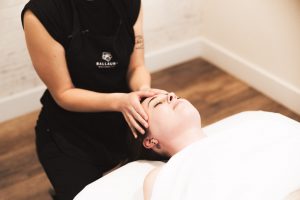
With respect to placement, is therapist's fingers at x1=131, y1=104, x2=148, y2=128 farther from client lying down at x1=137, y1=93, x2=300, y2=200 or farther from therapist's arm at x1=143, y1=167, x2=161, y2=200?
therapist's arm at x1=143, y1=167, x2=161, y2=200

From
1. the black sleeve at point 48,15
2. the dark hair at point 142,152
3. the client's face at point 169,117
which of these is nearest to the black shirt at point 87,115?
the black sleeve at point 48,15

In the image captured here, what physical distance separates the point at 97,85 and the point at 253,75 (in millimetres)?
1392

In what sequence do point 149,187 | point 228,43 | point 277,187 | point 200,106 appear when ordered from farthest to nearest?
point 228,43 → point 200,106 → point 149,187 → point 277,187

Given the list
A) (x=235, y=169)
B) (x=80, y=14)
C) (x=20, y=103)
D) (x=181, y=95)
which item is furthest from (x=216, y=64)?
(x=235, y=169)

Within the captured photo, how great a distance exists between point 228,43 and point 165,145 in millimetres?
1605

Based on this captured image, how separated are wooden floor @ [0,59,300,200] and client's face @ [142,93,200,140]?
0.88 meters

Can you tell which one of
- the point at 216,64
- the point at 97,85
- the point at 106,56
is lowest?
the point at 216,64

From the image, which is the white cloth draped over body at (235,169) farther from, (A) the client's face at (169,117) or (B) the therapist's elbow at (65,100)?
(B) the therapist's elbow at (65,100)

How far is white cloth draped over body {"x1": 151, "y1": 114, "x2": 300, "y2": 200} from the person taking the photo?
91cm

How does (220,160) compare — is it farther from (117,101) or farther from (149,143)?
(117,101)

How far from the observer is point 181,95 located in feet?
8.00

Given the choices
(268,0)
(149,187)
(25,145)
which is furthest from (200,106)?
(149,187)

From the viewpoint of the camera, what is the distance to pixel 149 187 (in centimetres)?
100

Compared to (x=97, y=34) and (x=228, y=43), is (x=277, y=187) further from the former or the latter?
(x=228, y=43)
